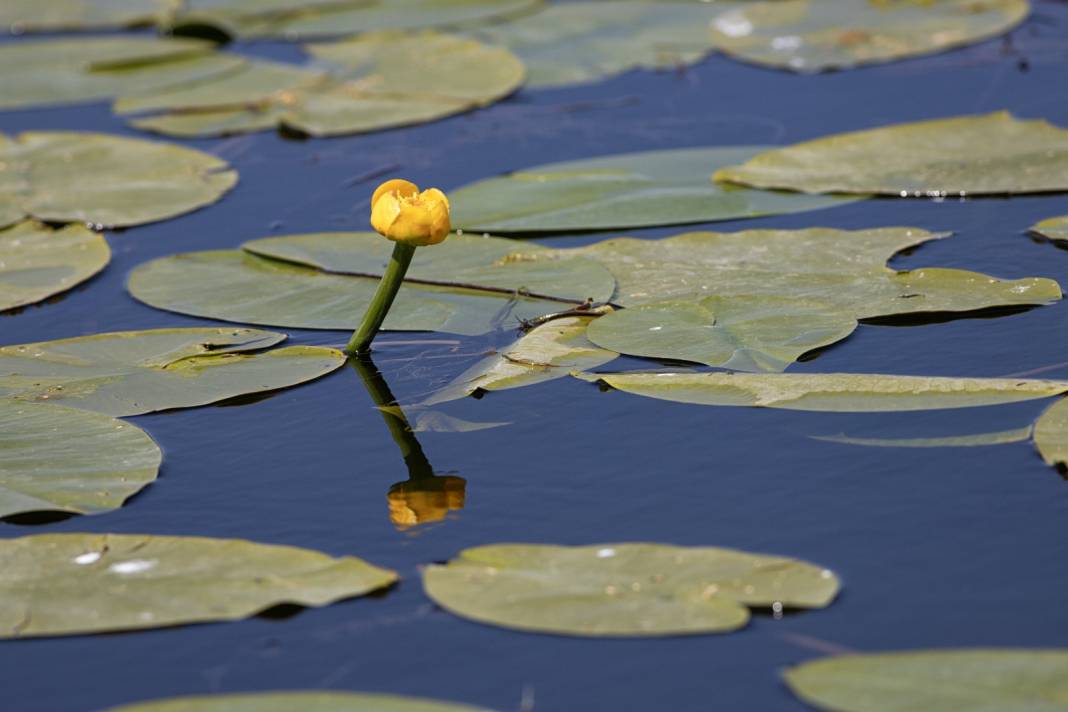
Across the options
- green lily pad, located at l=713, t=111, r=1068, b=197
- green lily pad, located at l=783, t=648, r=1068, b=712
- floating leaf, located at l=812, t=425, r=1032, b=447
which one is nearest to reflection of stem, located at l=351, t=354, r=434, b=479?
floating leaf, located at l=812, t=425, r=1032, b=447

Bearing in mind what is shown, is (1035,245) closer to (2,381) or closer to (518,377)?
(518,377)

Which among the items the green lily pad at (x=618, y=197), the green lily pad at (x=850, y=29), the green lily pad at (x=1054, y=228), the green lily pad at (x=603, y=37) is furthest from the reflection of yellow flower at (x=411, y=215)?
the green lily pad at (x=850, y=29)

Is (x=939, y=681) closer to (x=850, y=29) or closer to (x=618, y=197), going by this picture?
(x=618, y=197)

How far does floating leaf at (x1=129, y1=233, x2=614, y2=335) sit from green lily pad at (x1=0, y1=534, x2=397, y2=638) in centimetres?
99

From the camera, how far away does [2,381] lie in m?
2.98

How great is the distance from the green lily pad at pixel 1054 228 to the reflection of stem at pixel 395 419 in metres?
1.58

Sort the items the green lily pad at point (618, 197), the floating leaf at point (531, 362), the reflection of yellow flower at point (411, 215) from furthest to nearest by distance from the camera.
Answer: the green lily pad at point (618, 197) < the floating leaf at point (531, 362) < the reflection of yellow flower at point (411, 215)

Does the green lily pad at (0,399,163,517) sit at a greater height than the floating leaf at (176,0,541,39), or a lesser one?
lesser

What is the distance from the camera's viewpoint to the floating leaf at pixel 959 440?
8.19 ft

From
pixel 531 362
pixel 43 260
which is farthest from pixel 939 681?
pixel 43 260

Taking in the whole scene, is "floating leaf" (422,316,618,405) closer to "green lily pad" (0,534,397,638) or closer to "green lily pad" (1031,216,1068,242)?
"green lily pad" (0,534,397,638)

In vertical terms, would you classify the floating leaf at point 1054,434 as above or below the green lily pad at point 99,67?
below

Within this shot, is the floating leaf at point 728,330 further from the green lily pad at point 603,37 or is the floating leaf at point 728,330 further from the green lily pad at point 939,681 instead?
the green lily pad at point 603,37

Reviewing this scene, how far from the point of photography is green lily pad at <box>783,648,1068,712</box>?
175cm
